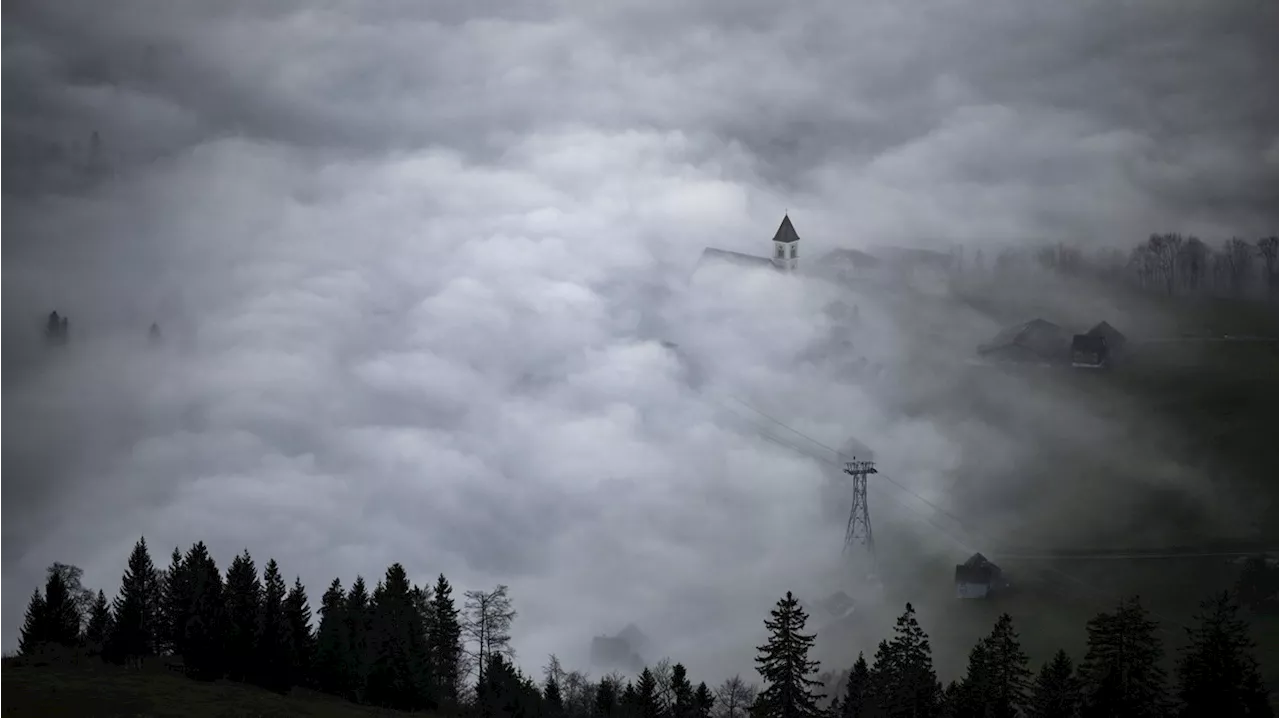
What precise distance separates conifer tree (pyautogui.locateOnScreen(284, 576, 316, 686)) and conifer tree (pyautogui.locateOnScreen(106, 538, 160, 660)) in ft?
35.6

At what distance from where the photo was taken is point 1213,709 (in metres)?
71.3

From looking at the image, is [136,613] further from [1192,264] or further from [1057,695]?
[1192,264]

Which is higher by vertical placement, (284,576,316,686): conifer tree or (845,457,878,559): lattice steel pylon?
(845,457,878,559): lattice steel pylon

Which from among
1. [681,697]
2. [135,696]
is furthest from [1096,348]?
[135,696]

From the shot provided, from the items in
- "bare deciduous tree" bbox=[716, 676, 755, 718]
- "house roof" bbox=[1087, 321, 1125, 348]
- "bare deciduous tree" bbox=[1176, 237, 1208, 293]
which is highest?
"bare deciduous tree" bbox=[1176, 237, 1208, 293]

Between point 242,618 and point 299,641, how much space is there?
5273 millimetres

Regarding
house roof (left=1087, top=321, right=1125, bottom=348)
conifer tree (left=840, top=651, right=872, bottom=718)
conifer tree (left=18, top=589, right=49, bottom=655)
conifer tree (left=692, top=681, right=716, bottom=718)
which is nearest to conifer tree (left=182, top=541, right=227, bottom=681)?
conifer tree (left=18, top=589, right=49, bottom=655)

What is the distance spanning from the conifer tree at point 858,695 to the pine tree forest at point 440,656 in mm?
250

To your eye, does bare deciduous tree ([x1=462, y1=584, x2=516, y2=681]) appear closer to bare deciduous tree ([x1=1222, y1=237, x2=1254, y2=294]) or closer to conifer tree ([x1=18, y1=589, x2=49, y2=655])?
conifer tree ([x1=18, y1=589, x2=49, y2=655])

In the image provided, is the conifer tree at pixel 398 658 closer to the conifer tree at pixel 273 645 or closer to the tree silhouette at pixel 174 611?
the conifer tree at pixel 273 645

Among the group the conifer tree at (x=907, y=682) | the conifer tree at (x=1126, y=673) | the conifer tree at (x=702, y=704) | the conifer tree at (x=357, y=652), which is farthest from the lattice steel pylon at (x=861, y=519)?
the conifer tree at (x=357, y=652)

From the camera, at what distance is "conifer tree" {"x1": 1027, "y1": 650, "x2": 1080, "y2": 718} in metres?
77.1

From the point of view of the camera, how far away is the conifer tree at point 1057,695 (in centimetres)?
7706

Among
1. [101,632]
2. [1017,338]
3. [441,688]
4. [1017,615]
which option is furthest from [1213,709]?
[1017,338]
